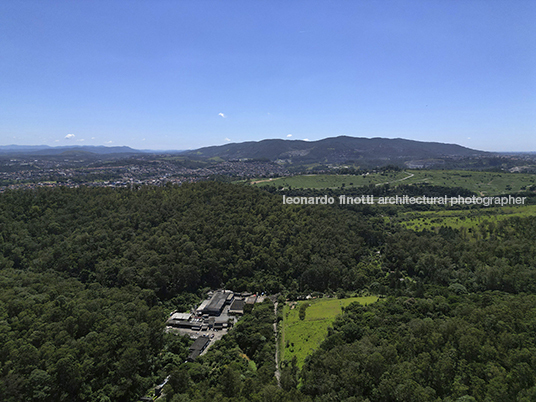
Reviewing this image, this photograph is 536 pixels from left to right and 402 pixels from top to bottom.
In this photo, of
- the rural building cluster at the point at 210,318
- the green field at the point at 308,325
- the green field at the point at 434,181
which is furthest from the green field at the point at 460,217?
the rural building cluster at the point at 210,318

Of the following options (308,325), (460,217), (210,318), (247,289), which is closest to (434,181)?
(460,217)

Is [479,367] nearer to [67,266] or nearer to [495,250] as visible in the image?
[495,250]

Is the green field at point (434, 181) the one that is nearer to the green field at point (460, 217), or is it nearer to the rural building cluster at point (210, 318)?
the green field at point (460, 217)

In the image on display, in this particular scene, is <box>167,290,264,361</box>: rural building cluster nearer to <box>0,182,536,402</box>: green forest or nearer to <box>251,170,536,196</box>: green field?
<box>0,182,536,402</box>: green forest

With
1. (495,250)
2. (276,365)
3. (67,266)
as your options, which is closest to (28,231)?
(67,266)

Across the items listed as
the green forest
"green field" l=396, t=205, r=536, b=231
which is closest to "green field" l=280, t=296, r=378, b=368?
the green forest
